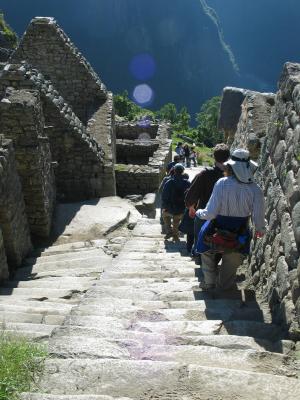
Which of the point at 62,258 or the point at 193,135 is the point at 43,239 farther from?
the point at 193,135

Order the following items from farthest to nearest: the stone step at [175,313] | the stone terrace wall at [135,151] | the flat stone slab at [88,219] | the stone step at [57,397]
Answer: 1. the stone terrace wall at [135,151]
2. the flat stone slab at [88,219]
3. the stone step at [175,313]
4. the stone step at [57,397]

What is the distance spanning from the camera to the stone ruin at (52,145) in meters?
7.50

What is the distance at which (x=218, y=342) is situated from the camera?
11.7 ft

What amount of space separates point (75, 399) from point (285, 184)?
2.99m

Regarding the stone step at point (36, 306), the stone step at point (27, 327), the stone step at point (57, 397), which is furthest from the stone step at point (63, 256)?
the stone step at point (57, 397)

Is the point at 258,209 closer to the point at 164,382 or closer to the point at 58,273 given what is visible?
the point at 164,382

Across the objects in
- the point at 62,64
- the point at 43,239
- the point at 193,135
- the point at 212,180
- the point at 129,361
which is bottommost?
the point at 193,135

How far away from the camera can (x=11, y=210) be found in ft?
23.2

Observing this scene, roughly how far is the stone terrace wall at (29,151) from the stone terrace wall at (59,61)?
7485 mm

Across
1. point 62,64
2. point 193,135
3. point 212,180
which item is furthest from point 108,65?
point 212,180


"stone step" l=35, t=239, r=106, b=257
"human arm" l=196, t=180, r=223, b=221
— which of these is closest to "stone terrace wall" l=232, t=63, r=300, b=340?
"human arm" l=196, t=180, r=223, b=221

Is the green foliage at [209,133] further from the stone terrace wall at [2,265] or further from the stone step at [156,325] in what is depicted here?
the stone step at [156,325]

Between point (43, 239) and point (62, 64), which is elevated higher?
point (62, 64)

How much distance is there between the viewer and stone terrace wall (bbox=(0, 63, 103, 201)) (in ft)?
Result: 35.9
